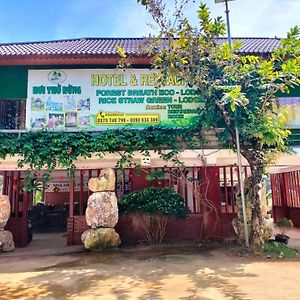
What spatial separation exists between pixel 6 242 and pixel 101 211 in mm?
2773

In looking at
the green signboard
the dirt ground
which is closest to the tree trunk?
the dirt ground

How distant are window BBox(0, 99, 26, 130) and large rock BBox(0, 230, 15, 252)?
9.60 ft

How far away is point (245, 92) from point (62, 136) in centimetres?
461

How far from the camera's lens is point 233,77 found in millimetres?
7594

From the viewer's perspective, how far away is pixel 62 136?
320 inches

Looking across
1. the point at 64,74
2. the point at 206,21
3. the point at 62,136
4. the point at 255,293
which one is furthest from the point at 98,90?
the point at 255,293

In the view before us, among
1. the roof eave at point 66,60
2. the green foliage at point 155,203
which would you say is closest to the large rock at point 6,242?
the green foliage at point 155,203

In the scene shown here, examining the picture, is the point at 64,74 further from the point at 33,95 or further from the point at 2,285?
the point at 2,285

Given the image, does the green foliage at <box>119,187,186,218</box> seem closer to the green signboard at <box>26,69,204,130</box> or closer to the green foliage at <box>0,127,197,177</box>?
the green foliage at <box>0,127,197,177</box>

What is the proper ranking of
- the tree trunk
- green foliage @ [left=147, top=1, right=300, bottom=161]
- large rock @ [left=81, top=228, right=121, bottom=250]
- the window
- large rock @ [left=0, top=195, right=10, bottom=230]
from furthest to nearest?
the window → large rock @ [left=0, top=195, right=10, bottom=230] → large rock @ [left=81, top=228, right=121, bottom=250] → the tree trunk → green foliage @ [left=147, top=1, right=300, bottom=161]

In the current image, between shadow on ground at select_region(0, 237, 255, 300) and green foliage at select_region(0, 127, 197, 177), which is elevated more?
green foliage at select_region(0, 127, 197, 177)

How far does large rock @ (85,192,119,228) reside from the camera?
848 centimetres

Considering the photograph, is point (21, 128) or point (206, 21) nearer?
point (206, 21)

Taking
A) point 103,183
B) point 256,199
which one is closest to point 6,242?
point 103,183
